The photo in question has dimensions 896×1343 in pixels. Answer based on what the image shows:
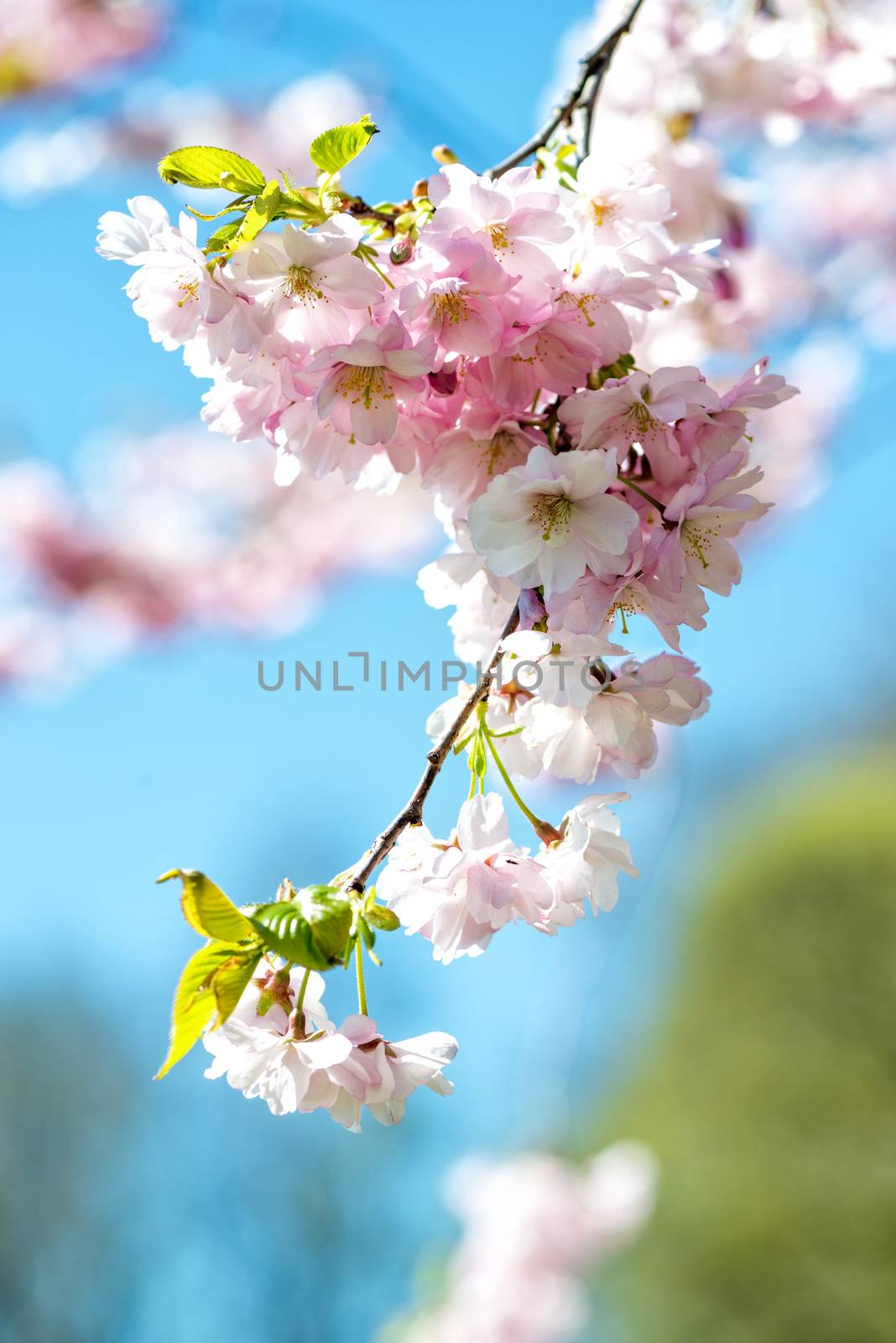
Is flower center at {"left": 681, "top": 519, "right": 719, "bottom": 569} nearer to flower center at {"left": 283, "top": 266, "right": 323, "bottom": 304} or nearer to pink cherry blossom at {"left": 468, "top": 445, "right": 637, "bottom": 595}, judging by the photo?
pink cherry blossom at {"left": 468, "top": 445, "right": 637, "bottom": 595}

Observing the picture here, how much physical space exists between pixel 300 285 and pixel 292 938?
1.10 ft

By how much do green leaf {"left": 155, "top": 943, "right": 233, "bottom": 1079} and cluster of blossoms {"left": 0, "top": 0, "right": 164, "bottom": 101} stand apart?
9.55ft

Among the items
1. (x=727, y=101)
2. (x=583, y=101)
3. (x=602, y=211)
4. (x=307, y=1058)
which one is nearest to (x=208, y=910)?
(x=307, y=1058)

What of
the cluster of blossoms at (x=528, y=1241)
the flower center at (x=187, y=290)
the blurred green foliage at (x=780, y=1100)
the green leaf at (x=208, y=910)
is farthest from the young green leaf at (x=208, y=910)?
the blurred green foliage at (x=780, y=1100)

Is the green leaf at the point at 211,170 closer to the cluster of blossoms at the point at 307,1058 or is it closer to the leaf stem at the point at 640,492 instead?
the leaf stem at the point at 640,492

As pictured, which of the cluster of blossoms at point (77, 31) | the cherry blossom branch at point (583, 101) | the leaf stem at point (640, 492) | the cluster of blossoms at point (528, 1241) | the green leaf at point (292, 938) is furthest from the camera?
the cluster of blossoms at point (528, 1241)

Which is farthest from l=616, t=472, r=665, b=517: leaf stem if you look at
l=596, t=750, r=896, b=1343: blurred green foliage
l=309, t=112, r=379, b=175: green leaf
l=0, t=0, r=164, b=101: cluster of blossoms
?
l=596, t=750, r=896, b=1343: blurred green foliage

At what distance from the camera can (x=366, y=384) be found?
59cm

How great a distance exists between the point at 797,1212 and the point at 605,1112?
89.8 inches

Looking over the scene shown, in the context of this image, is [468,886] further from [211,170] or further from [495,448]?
[211,170]

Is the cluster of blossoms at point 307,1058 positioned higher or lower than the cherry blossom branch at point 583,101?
lower

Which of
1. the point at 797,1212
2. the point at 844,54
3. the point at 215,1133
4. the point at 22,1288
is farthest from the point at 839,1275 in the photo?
the point at 844,54

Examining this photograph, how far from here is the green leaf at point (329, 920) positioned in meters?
0.49

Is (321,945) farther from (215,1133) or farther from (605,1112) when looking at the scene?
(605,1112)
